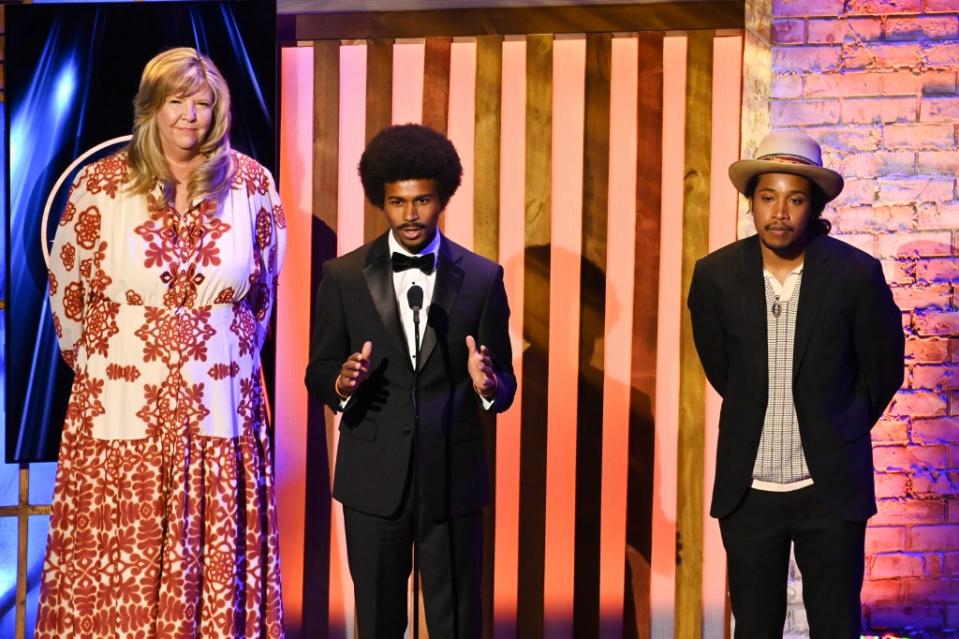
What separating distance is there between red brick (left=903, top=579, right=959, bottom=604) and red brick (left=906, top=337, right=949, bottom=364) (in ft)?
3.00

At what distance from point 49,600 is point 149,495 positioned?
563 mm

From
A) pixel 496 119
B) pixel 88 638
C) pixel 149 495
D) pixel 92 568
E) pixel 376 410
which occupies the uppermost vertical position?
pixel 496 119

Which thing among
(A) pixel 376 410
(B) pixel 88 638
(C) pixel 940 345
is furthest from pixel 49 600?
(C) pixel 940 345

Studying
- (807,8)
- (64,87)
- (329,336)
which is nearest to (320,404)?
(329,336)

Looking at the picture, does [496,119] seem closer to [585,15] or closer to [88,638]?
[585,15]

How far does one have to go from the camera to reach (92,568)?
136 inches

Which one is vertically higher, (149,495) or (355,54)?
(355,54)

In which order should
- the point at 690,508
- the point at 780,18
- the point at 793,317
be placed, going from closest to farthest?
the point at 793,317
the point at 780,18
the point at 690,508

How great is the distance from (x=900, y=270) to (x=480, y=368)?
6.99 ft

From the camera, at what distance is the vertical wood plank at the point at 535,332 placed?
4641 millimetres

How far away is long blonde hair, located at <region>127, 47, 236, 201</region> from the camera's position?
3.46 m

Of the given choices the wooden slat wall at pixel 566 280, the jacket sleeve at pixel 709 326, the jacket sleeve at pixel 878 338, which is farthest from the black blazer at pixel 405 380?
the wooden slat wall at pixel 566 280

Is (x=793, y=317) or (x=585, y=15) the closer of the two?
(x=793, y=317)

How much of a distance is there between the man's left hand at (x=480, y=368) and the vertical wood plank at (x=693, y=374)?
1.71 metres
